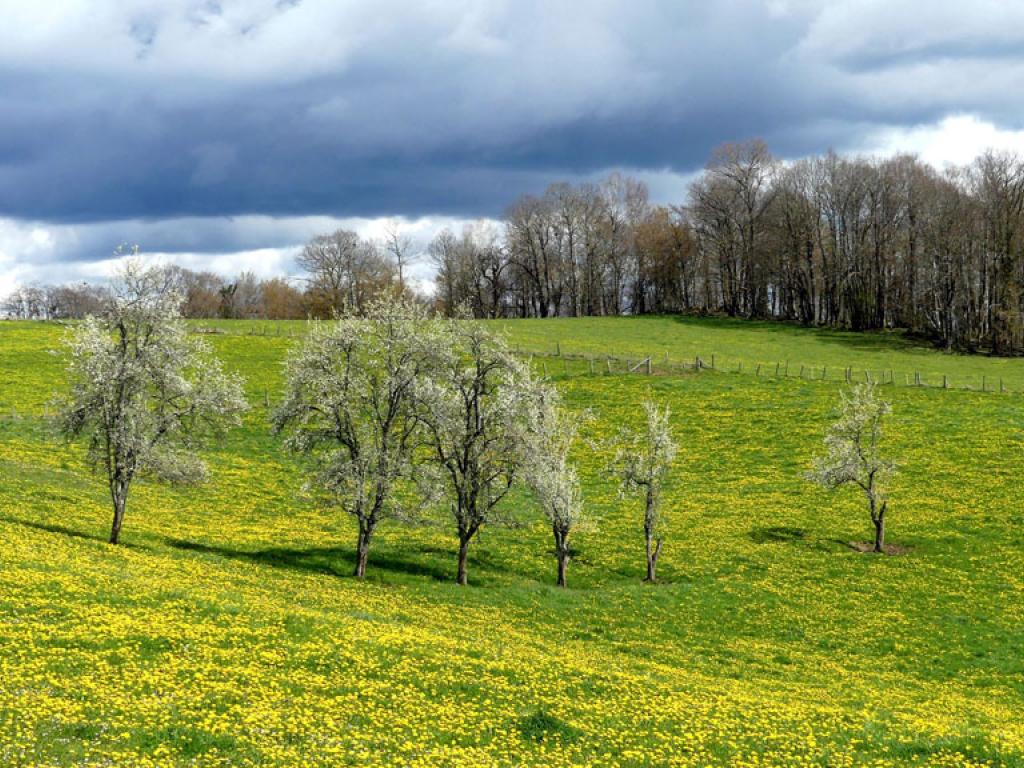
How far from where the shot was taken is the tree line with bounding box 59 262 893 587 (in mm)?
40062

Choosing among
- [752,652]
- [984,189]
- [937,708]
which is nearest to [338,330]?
[752,652]

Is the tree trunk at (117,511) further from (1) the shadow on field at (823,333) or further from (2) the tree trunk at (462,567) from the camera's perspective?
(1) the shadow on field at (823,333)

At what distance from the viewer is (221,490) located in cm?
5738

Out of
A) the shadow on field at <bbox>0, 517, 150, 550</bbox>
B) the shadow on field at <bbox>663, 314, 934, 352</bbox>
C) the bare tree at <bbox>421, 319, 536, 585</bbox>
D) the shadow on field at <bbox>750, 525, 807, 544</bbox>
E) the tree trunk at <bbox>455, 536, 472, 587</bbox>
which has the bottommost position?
the shadow on field at <bbox>750, 525, 807, 544</bbox>

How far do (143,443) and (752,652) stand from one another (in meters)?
30.9

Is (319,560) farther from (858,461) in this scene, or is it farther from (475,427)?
Result: (858,461)

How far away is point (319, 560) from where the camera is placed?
4272 cm

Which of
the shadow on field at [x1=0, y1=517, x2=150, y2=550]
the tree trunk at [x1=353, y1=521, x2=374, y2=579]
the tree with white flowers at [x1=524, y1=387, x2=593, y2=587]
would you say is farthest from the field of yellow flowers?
the tree with white flowers at [x1=524, y1=387, x2=593, y2=587]

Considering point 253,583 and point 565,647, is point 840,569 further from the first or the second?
point 253,583

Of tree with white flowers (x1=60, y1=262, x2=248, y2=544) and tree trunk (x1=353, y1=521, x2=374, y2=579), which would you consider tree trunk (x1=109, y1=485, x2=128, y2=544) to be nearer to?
tree with white flowers (x1=60, y1=262, x2=248, y2=544)

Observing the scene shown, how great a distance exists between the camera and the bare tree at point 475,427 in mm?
42344

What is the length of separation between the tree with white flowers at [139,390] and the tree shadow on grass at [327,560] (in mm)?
4181

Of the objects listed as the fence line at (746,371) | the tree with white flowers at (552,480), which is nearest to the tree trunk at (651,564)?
the tree with white flowers at (552,480)

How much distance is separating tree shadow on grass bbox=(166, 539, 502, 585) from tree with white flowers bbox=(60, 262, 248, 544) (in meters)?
4.18
